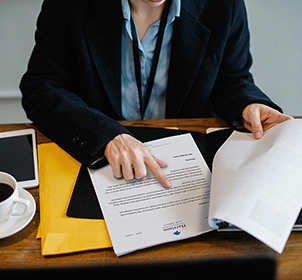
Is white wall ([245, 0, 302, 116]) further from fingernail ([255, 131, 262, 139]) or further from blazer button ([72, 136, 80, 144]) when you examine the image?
blazer button ([72, 136, 80, 144])

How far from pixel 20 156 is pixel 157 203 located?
378mm

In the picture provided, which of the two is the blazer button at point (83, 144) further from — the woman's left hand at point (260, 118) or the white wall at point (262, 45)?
the white wall at point (262, 45)

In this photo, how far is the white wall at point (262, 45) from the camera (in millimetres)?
1394

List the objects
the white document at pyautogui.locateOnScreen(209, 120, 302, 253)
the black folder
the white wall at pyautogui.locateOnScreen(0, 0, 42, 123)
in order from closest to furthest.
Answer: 1. the white document at pyautogui.locateOnScreen(209, 120, 302, 253)
2. the black folder
3. the white wall at pyautogui.locateOnScreen(0, 0, 42, 123)

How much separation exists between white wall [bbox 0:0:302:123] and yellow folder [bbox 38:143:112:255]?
0.99 metres

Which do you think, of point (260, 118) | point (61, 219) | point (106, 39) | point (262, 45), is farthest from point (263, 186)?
point (262, 45)

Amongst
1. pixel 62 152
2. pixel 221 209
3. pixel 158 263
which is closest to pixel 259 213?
pixel 221 209

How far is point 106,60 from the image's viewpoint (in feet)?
3.04

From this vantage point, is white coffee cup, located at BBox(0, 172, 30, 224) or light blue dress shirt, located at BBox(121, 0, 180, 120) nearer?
white coffee cup, located at BBox(0, 172, 30, 224)

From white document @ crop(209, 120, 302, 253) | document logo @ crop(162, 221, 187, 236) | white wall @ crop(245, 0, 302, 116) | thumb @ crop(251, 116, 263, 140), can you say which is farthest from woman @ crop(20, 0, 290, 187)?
white wall @ crop(245, 0, 302, 116)

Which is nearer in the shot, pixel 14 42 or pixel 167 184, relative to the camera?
pixel 167 184

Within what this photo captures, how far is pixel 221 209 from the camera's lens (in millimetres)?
521

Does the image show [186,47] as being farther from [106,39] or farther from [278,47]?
[278,47]

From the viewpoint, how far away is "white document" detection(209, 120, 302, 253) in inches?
19.4
